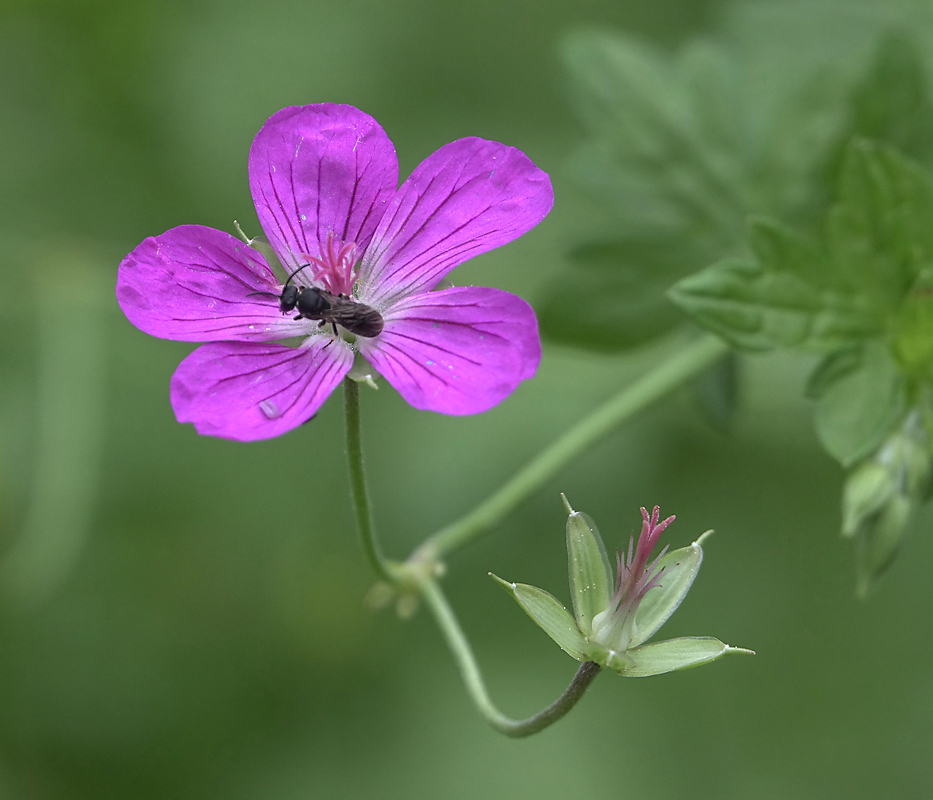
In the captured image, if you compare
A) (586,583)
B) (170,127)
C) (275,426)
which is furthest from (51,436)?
(586,583)

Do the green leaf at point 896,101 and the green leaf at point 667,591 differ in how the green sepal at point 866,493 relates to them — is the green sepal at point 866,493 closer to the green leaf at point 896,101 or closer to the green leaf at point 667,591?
the green leaf at point 667,591

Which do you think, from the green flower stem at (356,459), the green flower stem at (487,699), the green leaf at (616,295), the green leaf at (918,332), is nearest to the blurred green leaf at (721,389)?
the green leaf at (616,295)

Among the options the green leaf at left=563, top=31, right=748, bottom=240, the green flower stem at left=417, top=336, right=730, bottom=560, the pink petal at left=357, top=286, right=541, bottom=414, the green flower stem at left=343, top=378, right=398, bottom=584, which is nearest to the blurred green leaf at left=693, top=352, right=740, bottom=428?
the green flower stem at left=417, top=336, right=730, bottom=560

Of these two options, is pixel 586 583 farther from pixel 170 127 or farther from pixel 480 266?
pixel 170 127

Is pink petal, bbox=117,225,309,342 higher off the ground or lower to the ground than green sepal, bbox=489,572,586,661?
higher

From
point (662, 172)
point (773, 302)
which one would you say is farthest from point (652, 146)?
point (773, 302)

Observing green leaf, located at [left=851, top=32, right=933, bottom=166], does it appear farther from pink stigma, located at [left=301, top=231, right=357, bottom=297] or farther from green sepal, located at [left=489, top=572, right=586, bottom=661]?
green sepal, located at [left=489, top=572, right=586, bottom=661]

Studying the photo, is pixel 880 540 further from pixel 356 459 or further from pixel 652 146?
pixel 652 146
